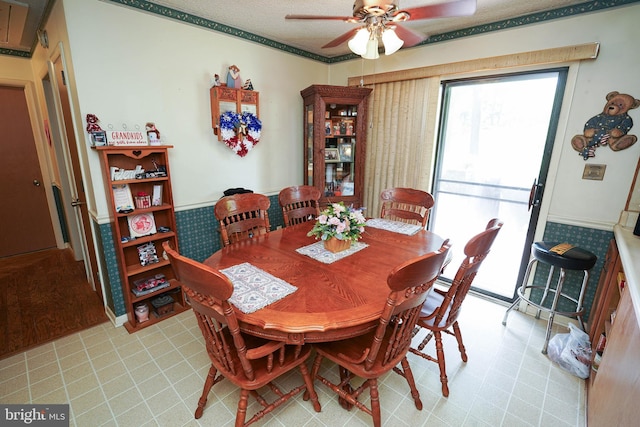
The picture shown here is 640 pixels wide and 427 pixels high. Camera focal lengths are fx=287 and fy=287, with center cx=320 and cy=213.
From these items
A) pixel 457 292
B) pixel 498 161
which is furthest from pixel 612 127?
pixel 457 292

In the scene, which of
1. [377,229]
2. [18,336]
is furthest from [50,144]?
[377,229]

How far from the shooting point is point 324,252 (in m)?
1.87

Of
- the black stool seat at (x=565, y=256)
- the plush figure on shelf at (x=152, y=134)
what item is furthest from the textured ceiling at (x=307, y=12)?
the black stool seat at (x=565, y=256)

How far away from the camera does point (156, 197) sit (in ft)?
7.96

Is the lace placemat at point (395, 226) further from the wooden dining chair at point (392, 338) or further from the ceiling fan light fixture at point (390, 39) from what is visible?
the ceiling fan light fixture at point (390, 39)

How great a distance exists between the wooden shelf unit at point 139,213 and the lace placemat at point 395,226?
1.73 metres

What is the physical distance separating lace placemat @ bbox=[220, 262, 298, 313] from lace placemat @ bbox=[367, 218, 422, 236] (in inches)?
46.5

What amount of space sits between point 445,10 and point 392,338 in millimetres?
1638

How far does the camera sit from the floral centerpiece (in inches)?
71.9

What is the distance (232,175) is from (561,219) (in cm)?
303

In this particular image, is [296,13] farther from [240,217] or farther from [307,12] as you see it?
[240,217]

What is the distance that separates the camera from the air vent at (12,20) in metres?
2.19

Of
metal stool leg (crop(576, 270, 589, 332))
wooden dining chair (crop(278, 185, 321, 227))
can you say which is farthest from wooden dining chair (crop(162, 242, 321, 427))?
metal stool leg (crop(576, 270, 589, 332))

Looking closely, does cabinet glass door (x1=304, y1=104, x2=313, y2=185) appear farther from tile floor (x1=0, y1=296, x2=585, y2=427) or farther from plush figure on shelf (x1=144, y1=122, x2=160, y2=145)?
tile floor (x1=0, y1=296, x2=585, y2=427)
